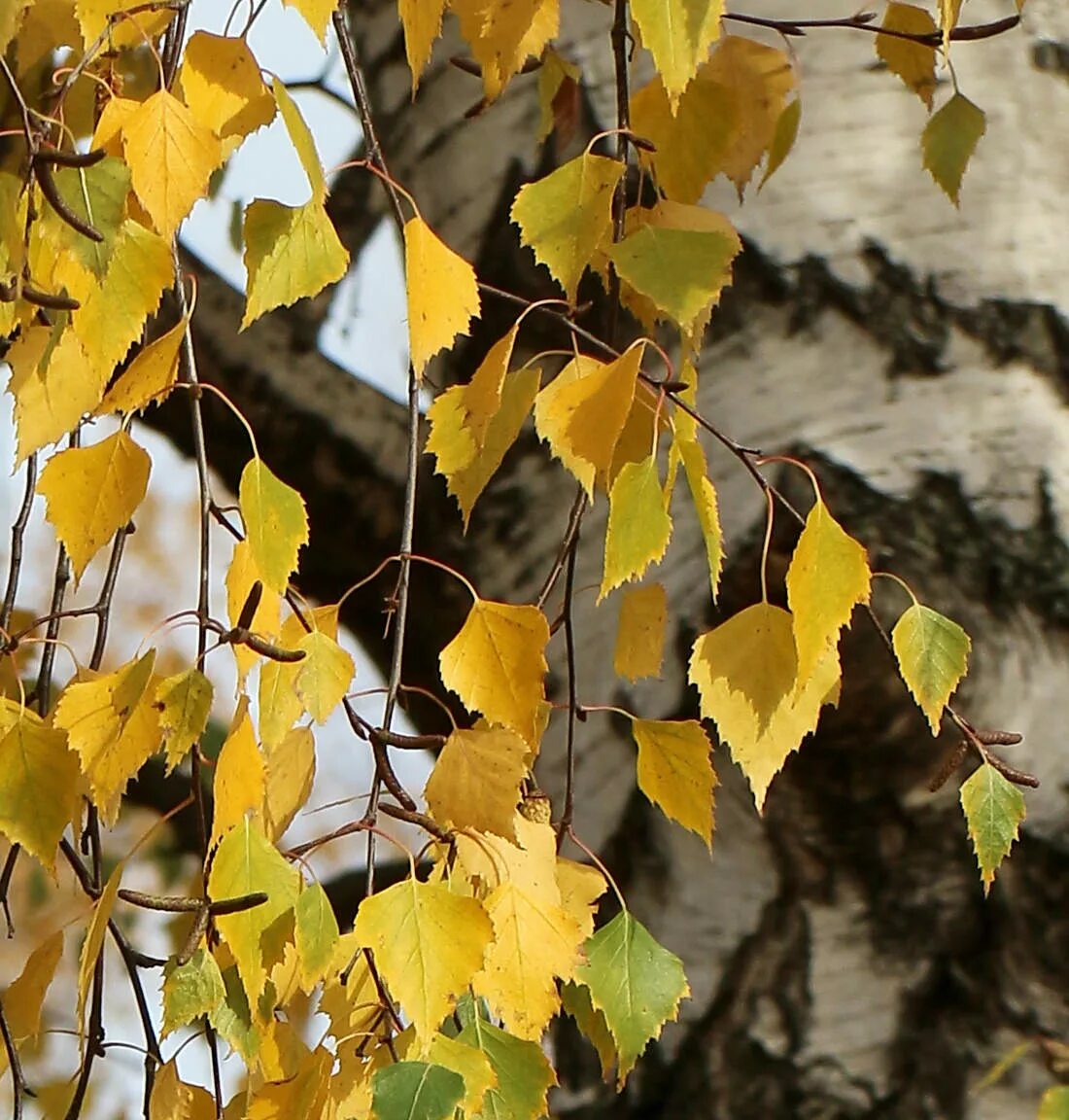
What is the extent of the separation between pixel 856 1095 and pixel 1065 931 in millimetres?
139

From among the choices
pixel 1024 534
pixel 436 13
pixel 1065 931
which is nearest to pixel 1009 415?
pixel 1024 534

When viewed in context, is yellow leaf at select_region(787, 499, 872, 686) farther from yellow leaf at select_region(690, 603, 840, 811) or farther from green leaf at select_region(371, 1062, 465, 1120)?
green leaf at select_region(371, 1062, 465, 1120)

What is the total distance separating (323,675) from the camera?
16.6 inches

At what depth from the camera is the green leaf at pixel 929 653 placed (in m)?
0.47

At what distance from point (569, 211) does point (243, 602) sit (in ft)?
0.56

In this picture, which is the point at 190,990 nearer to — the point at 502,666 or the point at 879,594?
the point at 502,666

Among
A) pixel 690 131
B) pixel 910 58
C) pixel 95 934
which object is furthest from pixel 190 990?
pixel 910 58

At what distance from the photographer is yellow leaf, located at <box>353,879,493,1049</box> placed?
1.19ft

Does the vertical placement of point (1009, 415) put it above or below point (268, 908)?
below

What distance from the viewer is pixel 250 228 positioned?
421 millimetres

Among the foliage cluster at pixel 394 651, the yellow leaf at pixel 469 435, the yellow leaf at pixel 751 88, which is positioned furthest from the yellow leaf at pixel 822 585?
the yellow leaf at pixel 751 88

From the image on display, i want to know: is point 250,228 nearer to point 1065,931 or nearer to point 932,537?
point 932,537

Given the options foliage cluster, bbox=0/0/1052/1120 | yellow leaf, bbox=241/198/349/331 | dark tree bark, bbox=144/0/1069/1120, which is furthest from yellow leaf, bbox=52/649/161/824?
dark tree bark, bbox=144/0/1069/1120

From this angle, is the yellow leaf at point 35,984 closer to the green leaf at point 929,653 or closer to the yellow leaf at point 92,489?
the yellow leaf at point 92,489
